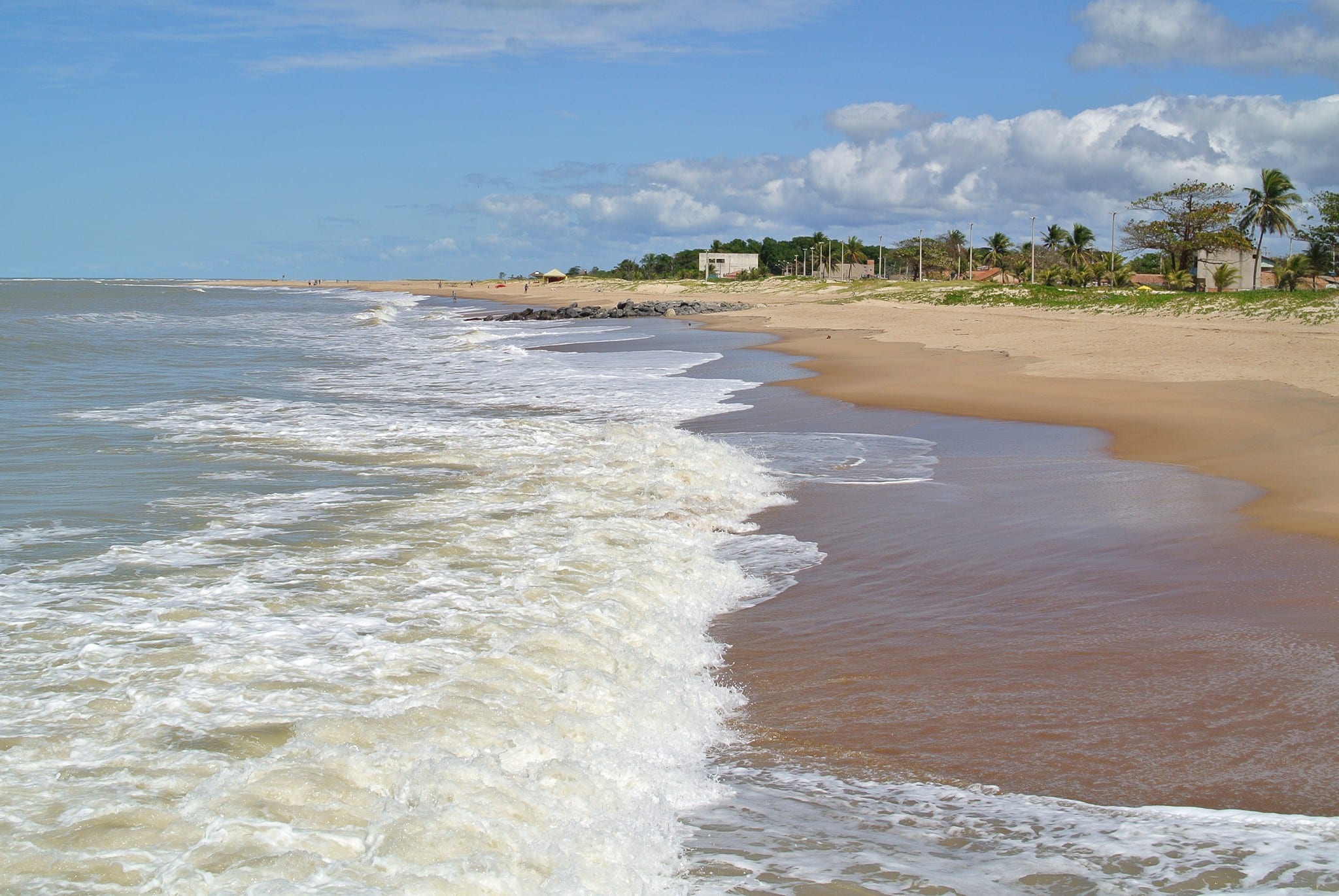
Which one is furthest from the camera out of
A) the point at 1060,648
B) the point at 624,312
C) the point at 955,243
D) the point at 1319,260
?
the point at 955,243

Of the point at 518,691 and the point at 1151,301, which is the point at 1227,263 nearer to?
the point at 1151,301

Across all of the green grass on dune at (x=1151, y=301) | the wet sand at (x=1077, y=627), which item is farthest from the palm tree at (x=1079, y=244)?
the wet sand at (x=1077, y=627)

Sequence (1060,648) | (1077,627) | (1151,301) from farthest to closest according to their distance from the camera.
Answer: (1151,301) < (1077,627) < (1060,648)

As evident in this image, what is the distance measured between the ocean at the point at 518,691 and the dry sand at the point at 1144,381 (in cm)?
105

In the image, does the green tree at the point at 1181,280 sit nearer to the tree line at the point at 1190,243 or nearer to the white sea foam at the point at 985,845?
the tree line at the point at 1190,243

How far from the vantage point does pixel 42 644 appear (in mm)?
5242

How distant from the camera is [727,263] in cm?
11556

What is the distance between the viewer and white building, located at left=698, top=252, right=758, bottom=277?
114625 millimetres

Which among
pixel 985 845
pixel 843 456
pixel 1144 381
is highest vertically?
pixel 1144 381

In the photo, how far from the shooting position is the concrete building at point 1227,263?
53.6m

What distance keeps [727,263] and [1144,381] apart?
328ft

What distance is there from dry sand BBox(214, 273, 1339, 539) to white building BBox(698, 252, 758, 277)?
256ft

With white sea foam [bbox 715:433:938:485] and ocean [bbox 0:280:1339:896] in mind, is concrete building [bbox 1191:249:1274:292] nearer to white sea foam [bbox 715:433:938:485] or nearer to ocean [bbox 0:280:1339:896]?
white sea foam [bbox 715:433:938:485]

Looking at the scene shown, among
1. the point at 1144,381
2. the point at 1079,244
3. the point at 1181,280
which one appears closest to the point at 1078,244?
the point at 1079,244
